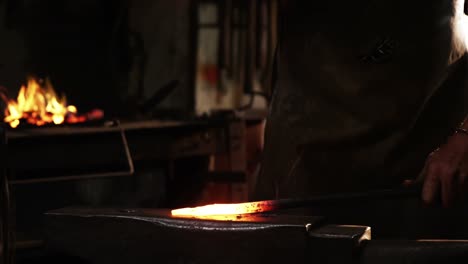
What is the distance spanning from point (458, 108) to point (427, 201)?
91cm

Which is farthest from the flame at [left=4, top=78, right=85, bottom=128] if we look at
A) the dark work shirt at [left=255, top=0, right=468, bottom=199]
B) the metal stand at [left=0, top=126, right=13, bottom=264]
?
the metal stand at [left=0, top=126, right=13, bottom=264]

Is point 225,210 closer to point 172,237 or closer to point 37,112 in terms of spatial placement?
point 172,237

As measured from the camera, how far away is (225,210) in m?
2.15

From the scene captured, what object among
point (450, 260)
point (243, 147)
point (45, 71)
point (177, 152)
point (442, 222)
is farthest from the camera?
point (45, 71)

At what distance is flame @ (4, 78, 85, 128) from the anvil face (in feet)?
10.1

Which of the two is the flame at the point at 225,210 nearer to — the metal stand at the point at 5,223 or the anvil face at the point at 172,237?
the anvil face at the point at 172,237

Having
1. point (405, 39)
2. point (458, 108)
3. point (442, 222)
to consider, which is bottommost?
point (442, 222)

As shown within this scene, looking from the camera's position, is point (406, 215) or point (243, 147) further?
point (243, 147)

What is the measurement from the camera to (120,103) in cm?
786

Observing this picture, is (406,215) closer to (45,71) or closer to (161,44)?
(45,71)

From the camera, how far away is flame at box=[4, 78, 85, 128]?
17.7 ft

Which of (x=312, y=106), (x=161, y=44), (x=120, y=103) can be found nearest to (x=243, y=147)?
(x=120, y=103)

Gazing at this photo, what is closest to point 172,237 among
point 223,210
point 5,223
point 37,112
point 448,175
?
point 223,210

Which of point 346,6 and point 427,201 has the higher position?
point 346,6
